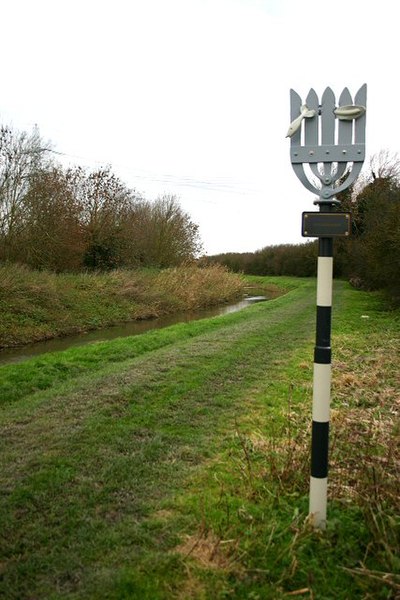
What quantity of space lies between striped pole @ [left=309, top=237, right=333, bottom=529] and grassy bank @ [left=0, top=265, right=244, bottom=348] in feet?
44.2

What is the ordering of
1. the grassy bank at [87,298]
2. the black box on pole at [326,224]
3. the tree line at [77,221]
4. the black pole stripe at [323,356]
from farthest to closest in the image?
the tree line at [77,221], the grassy bank at [87,298], the black pole stripe at [323,356], the black box on pole at [326,224]

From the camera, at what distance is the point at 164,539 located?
3246 mm

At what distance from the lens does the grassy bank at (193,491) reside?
284 cm

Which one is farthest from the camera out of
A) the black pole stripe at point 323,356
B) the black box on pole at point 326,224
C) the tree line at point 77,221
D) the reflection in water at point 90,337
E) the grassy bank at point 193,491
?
the tree line at point 77,221

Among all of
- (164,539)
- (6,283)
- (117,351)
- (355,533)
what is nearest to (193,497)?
(164,539)

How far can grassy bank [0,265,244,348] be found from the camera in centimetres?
1709

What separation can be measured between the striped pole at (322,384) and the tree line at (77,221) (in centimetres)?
2042

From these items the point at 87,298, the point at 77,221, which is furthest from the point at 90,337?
the point at 77,221

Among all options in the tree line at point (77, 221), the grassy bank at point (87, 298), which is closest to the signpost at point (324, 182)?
the grassy bank at point (87, 298)

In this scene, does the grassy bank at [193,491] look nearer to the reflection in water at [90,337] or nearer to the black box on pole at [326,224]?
the black box on pole at [326,224]

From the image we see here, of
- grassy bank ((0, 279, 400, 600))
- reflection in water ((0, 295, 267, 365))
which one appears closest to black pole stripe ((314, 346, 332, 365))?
grassy bank ((0, 279, 400, 600))

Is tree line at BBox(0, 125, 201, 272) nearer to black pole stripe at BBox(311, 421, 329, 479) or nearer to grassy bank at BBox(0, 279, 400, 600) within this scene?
grassy bank at BBox(0, 279, 400, 600)

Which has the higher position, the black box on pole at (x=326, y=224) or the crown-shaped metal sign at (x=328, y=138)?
the crown-shaped metal sign at (x=328, y=138)

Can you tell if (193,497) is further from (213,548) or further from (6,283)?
(6,283)
